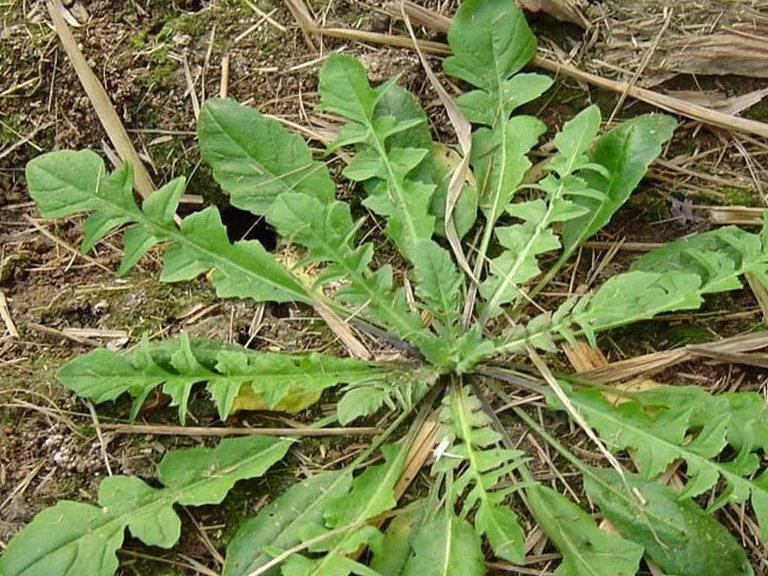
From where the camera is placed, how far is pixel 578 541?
1.88 metres

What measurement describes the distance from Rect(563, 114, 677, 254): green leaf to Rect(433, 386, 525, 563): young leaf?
42cm

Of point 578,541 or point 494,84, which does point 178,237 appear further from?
point 578,541

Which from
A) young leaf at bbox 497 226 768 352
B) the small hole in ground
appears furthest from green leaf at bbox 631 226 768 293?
the small hole in ground

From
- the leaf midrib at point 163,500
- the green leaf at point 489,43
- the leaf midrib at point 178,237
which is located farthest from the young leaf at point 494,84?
the leaf midrib at point 163,500

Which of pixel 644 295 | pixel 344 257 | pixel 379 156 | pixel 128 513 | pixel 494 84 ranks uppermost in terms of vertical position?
pixel 494 84

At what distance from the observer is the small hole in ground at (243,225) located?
2.29m

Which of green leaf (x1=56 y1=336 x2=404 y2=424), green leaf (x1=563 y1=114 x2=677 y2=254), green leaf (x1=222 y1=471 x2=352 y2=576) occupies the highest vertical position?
green leaf (x1=563 y1=114 x2=677 y2=254)

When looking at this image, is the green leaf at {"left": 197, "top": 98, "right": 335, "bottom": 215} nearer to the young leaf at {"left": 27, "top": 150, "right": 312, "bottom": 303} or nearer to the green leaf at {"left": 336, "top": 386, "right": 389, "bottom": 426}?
the young leaf at {"left": 27, "top": 150, "right": 312, "bottom": 303}

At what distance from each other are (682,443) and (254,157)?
108 cm

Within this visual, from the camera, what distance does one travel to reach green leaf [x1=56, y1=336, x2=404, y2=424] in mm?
1869

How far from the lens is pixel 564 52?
89.7 inches

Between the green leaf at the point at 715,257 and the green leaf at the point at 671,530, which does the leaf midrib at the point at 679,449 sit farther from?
the green leaf at the point at 715,257

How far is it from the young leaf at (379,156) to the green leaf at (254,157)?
0.30 ft

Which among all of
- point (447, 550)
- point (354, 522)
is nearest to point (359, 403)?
point (354, 522)
